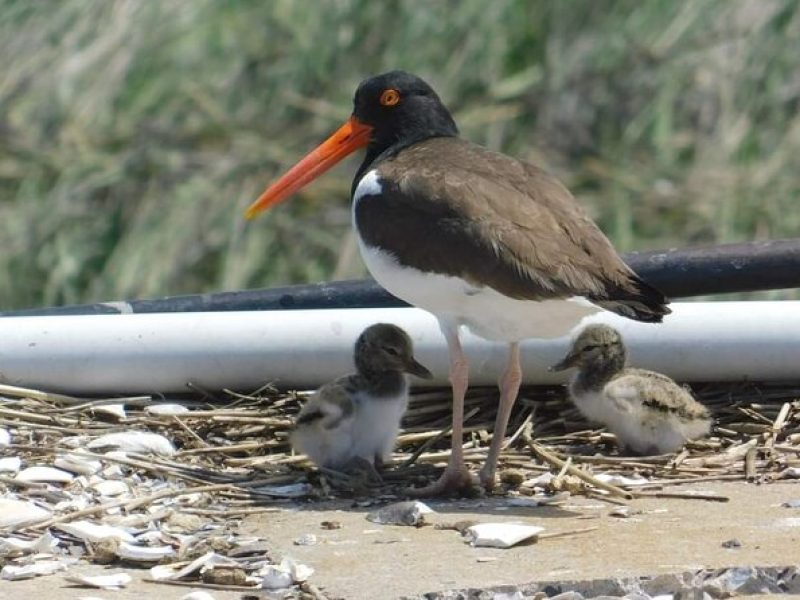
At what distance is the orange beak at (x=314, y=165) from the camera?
6.55 metres

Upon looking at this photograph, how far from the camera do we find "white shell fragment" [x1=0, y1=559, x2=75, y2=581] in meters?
4.48

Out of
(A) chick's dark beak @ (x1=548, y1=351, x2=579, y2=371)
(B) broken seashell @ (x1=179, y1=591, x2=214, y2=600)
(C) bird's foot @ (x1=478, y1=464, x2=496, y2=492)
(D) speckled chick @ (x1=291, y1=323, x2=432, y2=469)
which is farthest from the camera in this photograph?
(A) chick's dark beak @ (x1=548, y1=351, x2=579, y2=371)

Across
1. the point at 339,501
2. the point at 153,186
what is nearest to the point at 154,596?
the point at 339,501

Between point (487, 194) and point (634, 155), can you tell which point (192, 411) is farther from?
point (634, 155)

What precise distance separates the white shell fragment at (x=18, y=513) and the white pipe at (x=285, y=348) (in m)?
1.09

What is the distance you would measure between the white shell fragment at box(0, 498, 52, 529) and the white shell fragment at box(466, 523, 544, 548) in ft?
3.82

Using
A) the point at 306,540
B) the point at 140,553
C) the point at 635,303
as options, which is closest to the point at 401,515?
the point at 306,540

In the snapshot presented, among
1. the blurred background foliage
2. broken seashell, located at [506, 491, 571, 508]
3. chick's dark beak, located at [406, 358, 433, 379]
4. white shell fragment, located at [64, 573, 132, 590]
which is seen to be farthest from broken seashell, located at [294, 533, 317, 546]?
the blurred background foliage

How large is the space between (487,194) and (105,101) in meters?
8.00

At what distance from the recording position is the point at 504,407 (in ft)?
18.5

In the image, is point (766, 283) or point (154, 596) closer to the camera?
point (154, 596)

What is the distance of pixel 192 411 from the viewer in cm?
601

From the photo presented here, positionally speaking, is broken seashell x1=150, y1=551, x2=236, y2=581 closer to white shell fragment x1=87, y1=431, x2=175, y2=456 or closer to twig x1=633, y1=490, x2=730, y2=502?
white shell fragment x1=87, y1=431, x2=175, y2=456

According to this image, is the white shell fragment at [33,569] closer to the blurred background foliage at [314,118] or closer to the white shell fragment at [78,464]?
the white shell fragment at [78,464]
